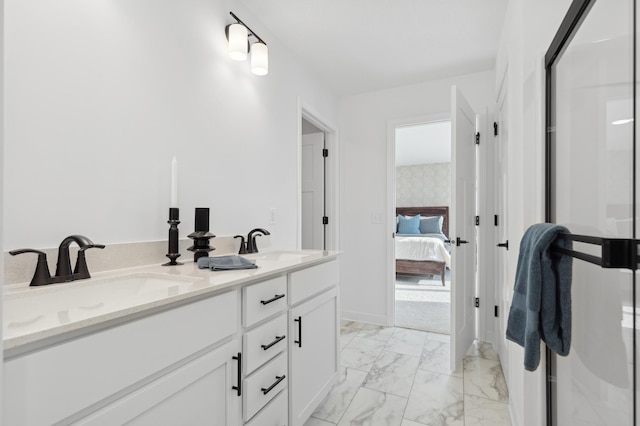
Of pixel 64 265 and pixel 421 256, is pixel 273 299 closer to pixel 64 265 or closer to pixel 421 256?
pixel 64 265

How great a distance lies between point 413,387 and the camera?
85.5 inches

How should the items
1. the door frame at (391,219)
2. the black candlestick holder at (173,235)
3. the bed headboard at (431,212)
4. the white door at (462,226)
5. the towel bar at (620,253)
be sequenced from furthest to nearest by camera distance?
the bed headboard at (431,212) → the door frame at (391,219) → the white door at (462,226) → the black candlestick holder at (173,235) → the towel bar at (620,253)

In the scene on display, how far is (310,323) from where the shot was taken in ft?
5.57

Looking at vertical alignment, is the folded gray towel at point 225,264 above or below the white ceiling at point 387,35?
below

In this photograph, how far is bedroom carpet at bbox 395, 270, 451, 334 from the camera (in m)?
3.40

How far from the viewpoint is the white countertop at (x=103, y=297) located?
2.20 feet

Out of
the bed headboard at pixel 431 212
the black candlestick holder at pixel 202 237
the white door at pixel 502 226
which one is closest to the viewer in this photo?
the black candlestick holder at pixel 202 237

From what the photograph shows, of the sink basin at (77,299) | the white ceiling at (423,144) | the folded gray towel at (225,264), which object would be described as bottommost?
the sink basin at (77,299)

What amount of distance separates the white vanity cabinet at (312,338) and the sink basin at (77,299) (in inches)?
23.3

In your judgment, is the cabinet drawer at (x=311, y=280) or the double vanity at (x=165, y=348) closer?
the double vanity at (x=165, y=348)

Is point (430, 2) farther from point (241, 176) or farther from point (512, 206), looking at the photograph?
point (241, 176)

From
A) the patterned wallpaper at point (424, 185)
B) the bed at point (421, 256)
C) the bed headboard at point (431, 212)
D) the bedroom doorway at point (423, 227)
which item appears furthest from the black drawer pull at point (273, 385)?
the patterned wallpaper at point (424, 185)

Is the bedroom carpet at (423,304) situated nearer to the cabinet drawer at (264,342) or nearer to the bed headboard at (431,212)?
the bed headboard at (431,212)

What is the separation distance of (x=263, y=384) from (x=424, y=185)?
22.9 feet
